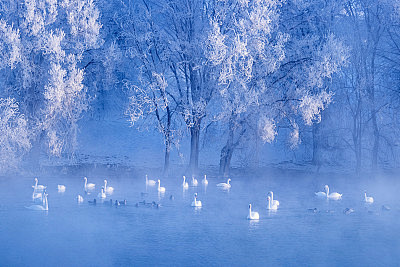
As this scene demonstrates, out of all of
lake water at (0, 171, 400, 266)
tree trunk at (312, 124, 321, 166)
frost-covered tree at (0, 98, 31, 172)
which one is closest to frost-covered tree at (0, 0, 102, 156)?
frost-covered tree at (0, 98, 31, 172)

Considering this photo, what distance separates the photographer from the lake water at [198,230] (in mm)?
15219

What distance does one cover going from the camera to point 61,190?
1033 inches

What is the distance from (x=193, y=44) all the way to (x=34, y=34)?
877 cm

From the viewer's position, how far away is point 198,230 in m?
18.6

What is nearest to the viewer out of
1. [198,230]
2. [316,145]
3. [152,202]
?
[198,230]

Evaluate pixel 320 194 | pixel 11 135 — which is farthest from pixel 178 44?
pixel 320 194

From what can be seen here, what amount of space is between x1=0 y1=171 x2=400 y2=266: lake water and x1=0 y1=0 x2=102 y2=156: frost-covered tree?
437 cm

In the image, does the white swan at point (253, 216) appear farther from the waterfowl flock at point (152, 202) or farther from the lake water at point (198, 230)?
the lake water at point (198, 230)

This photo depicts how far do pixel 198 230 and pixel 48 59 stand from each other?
16558 millimetres

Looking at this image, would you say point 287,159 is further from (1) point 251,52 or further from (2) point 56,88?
(2) point 56,88

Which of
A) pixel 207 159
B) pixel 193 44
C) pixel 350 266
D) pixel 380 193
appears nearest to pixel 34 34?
pixel 193 44

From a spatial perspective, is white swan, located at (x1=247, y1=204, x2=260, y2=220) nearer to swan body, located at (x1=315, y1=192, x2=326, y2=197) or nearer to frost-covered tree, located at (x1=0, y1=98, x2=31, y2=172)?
swan body, located at (x1=315, y1=192, x2=326, y2=197)

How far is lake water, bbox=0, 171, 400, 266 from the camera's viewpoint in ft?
49.9

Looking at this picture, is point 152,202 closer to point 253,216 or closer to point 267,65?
point 253,216
